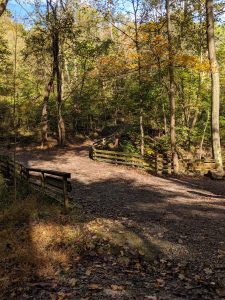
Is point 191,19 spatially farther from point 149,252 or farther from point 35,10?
point 149,252

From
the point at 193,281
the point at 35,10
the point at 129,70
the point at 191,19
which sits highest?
the point at 35,10

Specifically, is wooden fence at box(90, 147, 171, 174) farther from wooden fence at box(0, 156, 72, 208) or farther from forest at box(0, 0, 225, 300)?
wooden fence at box(0, 156, 72, 208)

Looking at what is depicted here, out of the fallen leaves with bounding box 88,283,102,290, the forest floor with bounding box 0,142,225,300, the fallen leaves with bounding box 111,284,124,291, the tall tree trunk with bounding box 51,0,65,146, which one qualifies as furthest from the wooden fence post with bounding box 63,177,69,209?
the tall tree trunk with bounding box 51,0,65,146

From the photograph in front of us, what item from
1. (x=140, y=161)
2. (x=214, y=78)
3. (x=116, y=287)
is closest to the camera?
(x=116, y=287)

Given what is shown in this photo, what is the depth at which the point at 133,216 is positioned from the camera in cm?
1003

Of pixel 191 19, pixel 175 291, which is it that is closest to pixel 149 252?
pixel 175 291

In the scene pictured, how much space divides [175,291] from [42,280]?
8.21 feet

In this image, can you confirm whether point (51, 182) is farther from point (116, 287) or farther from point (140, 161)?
point (140, 161)

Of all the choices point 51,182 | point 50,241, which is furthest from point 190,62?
point 50,241

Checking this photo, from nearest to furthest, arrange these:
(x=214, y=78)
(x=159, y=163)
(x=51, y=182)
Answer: (x=51, y=182)
(x=214, y=78)
(x=159, y=163)

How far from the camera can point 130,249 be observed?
748 cm

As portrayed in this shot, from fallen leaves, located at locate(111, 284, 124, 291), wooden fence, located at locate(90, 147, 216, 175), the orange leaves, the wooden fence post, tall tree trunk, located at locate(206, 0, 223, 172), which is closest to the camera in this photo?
fallen leaves, located at locate(111, 284, 124, 291)

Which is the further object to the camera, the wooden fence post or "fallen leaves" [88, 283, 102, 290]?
the wooden fence post

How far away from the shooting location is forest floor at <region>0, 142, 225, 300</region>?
5.73 meters
